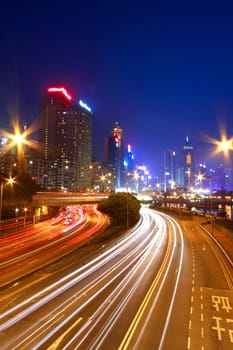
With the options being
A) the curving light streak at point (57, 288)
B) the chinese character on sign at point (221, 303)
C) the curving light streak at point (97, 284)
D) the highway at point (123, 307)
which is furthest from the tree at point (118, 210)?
the chinese character on sign at point (221, 303)

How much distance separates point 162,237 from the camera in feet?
159

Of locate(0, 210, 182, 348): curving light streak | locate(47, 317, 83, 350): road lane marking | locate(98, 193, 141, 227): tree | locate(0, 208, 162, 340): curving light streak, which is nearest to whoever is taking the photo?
locate(47, 317, 83, 350): road lane marking

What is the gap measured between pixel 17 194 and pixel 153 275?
49.1 meters

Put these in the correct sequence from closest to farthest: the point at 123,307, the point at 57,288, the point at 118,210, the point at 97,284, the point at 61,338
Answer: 1. the point at 61,338
2. the point at 123,307
3. the point at 57,288
4. the point at 97,284
5. the point at 118,210

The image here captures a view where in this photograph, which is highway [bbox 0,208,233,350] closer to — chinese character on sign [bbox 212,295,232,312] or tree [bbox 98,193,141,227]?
chinese character on sign [bbox 212,295,232,312]

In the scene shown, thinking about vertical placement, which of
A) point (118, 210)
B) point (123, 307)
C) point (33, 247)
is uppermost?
point (118, 210)

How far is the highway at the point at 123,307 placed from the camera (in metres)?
13.8

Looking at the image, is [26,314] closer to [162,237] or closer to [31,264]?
[31,264]

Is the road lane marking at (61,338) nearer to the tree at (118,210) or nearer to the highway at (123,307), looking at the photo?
the highway at (123,307)

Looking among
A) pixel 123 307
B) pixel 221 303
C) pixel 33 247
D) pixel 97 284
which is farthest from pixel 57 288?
pixel 33 247

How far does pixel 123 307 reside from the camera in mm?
17797

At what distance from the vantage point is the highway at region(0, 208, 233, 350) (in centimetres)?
1381

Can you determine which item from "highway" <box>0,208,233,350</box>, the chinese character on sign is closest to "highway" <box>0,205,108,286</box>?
"highway" <box>0,208,233,350</box>

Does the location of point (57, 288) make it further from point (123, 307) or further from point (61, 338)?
point (61, 338)
